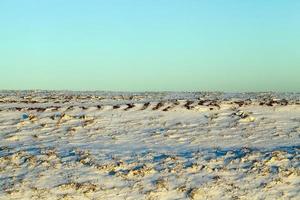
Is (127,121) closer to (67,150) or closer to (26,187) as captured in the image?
(67,150)

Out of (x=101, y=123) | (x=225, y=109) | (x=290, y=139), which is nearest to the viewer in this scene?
(x=290, y=139)

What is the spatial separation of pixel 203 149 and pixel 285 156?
6.64 feet

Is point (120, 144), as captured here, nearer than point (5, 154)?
No

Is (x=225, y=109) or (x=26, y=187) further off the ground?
(x=225, y=109)

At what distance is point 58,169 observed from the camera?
10883mm

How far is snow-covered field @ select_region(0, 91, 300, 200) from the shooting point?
32.0 ft

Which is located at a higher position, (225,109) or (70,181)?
(225,109)

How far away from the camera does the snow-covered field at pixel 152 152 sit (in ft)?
32.0

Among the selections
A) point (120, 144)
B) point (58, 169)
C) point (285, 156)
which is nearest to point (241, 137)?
point (285, 156)

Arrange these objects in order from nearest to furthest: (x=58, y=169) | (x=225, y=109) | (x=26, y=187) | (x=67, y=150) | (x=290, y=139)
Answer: (x=26, y=187) < (x=58, y=169) < (x=67, y=150) < (x=290, y=139) < (x=225, y=109)

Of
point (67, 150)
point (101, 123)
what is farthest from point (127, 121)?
point (67, 150)

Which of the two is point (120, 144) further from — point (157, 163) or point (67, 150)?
point (157, 163)

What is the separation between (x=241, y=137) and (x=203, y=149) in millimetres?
1983

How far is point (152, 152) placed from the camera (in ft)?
40.1
